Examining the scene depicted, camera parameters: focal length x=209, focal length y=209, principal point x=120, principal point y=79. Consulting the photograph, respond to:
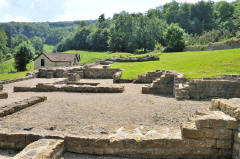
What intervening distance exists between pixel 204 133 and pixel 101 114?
4.71m

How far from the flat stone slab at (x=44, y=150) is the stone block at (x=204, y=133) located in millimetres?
3363

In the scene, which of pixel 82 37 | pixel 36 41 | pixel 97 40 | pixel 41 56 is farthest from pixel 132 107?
pixel 36 41

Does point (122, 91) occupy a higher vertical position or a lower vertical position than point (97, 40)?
lower

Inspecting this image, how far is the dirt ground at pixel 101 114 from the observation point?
7354 millimetres

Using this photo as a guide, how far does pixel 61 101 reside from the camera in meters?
11.7

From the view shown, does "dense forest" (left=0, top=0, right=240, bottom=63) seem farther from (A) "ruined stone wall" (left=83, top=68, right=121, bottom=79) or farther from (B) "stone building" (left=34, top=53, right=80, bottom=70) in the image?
(A) "ruined stone wall" (left=83, top=68, right=121, bottom=79)

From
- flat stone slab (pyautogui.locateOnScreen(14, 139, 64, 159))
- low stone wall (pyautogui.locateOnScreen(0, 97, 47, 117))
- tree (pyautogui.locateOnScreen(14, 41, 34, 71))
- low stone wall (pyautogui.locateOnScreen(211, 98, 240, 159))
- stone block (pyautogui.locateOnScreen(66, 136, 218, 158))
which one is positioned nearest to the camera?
flat stone slab (pyautogui.locateOnScreen(14, 139, 64, 159))

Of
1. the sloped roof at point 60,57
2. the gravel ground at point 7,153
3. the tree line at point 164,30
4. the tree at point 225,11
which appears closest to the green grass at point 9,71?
the sloped roof at point 60,57

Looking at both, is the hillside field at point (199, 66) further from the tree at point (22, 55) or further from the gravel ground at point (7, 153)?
the tree at point (22, 55)

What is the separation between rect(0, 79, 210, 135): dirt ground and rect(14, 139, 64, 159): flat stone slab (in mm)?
719

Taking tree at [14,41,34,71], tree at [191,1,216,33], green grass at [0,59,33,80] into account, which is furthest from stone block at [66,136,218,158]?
tree at [191,1,216,33]

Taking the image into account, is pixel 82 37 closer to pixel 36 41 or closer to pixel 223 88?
pixel 36 41

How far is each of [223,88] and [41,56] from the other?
143 ft

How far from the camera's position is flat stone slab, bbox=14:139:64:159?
16.3 feet
